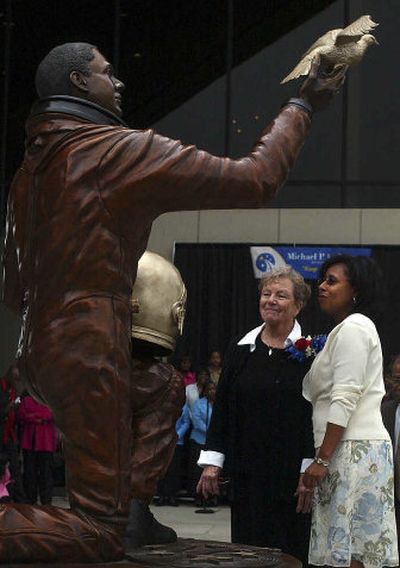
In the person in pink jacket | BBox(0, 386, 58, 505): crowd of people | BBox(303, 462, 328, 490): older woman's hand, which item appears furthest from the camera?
the person in pink jacket

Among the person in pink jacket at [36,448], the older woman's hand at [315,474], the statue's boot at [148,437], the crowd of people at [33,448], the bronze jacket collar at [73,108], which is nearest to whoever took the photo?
the bronze jacket collar at [73,108]

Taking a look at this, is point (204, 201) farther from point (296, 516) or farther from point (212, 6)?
point (212, 6)

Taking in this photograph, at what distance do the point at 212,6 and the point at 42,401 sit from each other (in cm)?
1780

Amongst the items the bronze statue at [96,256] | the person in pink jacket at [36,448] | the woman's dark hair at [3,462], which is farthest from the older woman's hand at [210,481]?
the person in pink jacket at [36,448]

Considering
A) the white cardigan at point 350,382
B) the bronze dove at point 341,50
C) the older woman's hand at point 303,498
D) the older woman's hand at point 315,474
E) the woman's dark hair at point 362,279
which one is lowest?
the older woman's hand at point 303,498

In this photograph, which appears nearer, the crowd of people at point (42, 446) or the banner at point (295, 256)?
the crowd of people at point (42, 446)

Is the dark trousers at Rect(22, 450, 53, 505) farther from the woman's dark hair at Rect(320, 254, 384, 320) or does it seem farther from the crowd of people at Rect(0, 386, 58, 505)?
the woman's dark hair at Rect(320, 254, 384, 320)

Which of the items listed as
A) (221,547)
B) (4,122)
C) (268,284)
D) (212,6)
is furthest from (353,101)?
(221,547)

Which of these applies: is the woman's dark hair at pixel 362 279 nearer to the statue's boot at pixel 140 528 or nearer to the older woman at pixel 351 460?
the older woman at pixel 351 460

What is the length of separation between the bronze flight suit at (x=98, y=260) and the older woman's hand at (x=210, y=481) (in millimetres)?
1736

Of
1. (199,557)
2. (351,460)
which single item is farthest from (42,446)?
(199,557)

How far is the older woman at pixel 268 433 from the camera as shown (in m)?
5.20

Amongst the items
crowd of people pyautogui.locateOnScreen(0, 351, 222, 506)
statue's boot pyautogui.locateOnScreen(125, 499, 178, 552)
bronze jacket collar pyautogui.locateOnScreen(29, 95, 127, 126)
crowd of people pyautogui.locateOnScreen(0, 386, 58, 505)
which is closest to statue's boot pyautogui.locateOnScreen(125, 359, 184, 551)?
statue's boot pyautogui.locateOnScreen(125, 499, 178, 552)

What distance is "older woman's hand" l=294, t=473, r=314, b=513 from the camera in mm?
4875
